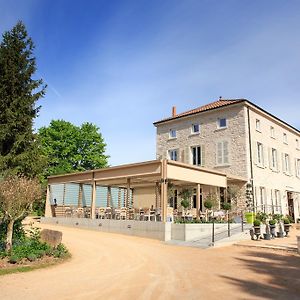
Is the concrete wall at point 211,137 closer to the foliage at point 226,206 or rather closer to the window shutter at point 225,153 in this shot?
the window shutter at point 225,153

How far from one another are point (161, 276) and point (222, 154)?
1629 centimetres

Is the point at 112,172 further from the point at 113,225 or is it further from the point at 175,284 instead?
the point at 175,284

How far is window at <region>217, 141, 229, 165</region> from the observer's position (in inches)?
894

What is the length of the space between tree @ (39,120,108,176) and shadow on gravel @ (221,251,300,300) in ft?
96.4

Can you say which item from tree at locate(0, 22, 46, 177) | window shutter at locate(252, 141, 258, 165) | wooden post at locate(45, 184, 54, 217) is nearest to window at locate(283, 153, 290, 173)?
window shutter at locate(252, 141, 258, 165)

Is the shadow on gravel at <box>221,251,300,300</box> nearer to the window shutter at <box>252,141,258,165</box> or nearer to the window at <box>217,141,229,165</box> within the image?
the window shutter at <box>252,141,258,165</box>

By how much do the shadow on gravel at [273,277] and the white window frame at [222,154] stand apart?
38.2ft

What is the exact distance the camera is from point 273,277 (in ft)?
25.4

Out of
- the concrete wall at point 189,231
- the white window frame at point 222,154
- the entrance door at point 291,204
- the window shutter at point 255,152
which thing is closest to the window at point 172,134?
the white window frame at point 222,154

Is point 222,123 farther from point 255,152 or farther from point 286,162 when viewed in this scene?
point 286,162

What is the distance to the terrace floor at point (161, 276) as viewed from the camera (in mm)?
6082

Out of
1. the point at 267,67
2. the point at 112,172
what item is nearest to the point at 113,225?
the point at 112,172

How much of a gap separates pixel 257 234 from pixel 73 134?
29.1 metres

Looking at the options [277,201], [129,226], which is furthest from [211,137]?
[129,226]
